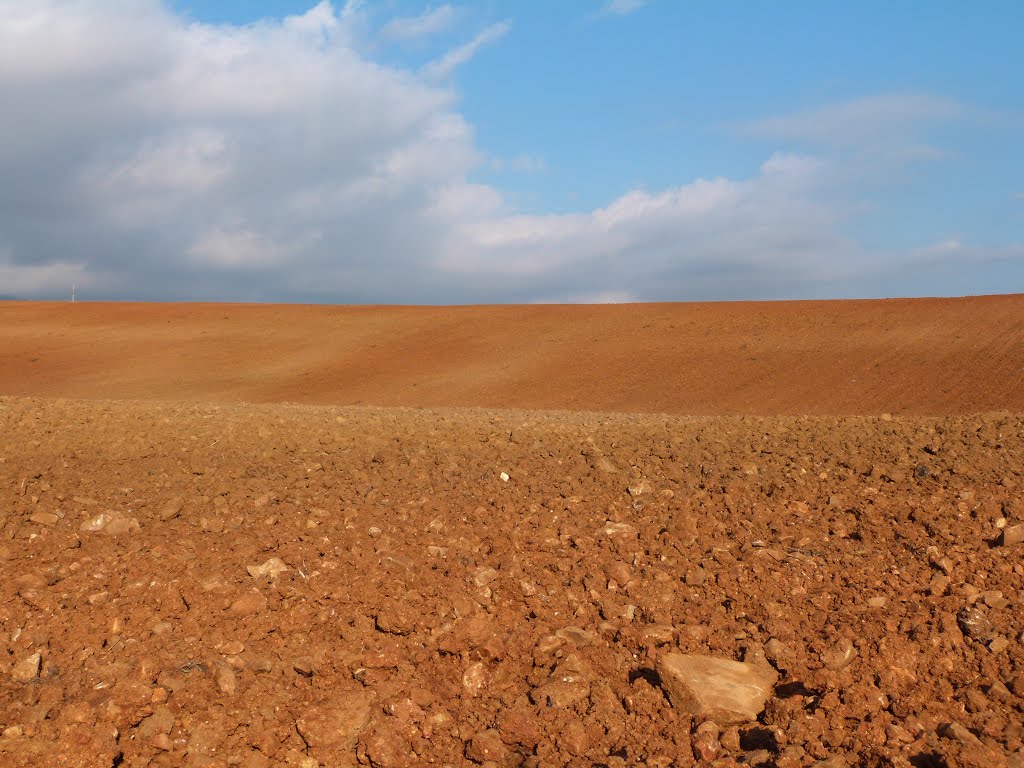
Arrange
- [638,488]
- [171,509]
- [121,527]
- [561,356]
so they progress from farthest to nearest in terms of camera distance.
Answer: [561,356], [638,488], [171,509], [121,527]

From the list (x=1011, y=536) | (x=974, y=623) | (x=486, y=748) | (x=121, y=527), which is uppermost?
(x=1011, y=536)

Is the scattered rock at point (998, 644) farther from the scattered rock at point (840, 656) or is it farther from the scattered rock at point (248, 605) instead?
the scattered rock at point (248, 605)

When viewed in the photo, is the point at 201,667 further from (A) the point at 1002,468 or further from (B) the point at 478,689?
(A) the point at 1002,468

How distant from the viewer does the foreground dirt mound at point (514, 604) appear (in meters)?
4.12

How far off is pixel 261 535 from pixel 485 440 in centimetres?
275

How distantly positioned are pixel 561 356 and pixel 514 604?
2240 centimetres

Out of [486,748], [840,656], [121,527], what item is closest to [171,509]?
[121,527]

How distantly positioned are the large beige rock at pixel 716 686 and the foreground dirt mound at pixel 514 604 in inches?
0.9

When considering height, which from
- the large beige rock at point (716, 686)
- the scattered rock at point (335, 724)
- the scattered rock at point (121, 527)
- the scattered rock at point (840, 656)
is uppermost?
the scattered rock at point (121, 527)

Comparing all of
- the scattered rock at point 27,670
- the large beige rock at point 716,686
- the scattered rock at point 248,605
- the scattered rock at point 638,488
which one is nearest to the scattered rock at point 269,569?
the scattered rock at point 248,605

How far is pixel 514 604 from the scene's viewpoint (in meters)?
5.12

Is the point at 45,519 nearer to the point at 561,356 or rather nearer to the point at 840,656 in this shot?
the point at 840,656

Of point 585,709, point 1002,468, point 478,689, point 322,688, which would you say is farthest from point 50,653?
point 1002,468

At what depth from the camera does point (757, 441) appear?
7648 millimetres
